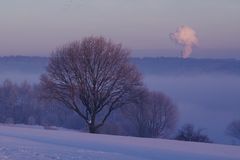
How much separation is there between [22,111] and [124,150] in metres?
80.6

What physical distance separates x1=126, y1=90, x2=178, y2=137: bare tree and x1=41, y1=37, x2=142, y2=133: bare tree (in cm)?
1985

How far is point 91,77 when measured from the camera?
40.6 m

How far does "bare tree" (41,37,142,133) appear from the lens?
39.9 meters

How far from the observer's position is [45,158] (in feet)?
51.0

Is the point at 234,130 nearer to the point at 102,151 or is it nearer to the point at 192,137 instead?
the point at 192,137

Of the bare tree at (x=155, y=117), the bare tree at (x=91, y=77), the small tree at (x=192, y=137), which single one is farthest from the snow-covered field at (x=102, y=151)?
the bare tree at (x=155, y=117)

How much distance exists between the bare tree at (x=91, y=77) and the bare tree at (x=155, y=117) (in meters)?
19.8

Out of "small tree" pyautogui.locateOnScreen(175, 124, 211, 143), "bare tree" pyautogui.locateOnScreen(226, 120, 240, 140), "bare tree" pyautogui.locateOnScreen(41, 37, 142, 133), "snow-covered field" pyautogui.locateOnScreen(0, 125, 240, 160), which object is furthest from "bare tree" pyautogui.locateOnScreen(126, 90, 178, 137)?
"snow-covered field" pyautogui.locateOnScreen(0, 125, 240, 160)

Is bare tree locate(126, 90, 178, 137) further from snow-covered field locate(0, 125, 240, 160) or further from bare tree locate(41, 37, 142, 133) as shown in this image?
snow-covered field locate(0, 125, 240, 160)

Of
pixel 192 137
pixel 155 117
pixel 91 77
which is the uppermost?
pixel 91 77

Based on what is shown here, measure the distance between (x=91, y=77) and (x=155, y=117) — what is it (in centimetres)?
2726

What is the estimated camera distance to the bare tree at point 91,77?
39875 millimetres

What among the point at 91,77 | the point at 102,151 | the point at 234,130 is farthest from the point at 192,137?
the point at 234,130

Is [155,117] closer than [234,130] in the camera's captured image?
Yes
